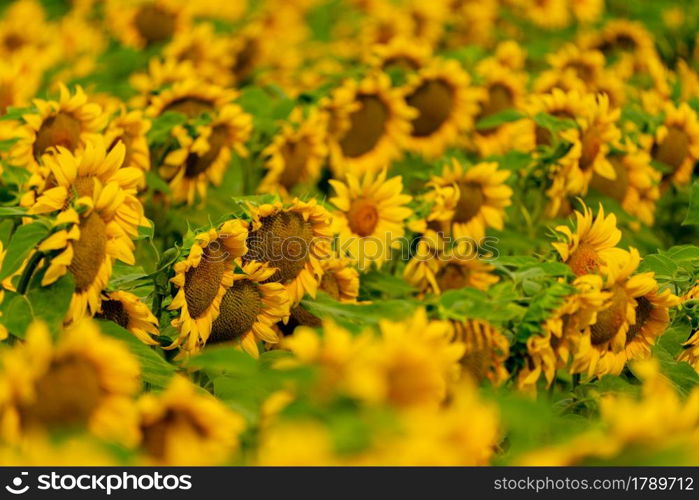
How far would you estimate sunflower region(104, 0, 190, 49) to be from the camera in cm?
436

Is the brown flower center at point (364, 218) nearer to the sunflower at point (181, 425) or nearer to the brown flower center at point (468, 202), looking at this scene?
the brown flower center at point (468, 202)

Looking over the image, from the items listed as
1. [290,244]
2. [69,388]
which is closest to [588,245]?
[290,244]

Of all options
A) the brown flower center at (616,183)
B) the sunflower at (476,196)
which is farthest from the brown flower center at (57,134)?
the brown flower center at (616,183)

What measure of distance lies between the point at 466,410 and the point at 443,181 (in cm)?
166

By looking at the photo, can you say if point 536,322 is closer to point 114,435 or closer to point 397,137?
point 114,435

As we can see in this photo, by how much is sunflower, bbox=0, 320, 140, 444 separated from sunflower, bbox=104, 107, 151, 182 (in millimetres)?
1341

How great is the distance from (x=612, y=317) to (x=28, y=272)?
42.5 inches

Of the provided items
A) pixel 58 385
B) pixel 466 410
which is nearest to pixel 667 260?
pixel 466 410

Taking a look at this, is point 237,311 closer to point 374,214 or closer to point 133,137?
point 374,214

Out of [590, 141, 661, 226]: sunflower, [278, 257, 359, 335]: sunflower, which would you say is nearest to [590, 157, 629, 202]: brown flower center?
[590, 141, 661, 226]: sunflower

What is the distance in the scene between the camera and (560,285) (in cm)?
205

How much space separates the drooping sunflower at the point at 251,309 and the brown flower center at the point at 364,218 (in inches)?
18.3

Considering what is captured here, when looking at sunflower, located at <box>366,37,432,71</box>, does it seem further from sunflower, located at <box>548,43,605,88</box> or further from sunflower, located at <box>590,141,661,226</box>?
sunflower, located at <box>590,141,661,226</box>

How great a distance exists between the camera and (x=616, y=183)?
10.2ft
